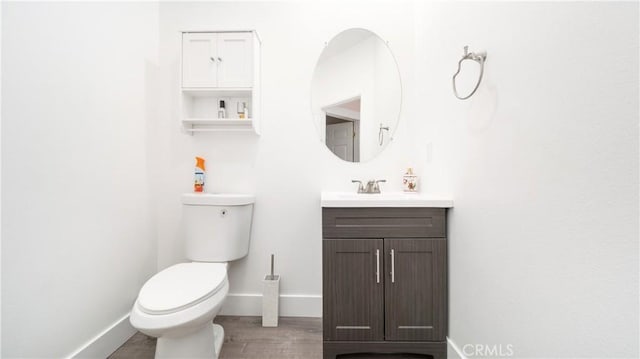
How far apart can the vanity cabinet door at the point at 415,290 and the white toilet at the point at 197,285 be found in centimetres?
81

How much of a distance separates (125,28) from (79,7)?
0.97ft

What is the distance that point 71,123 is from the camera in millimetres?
1170

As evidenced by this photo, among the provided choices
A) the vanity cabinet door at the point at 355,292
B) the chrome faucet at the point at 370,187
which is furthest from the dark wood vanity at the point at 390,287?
the chrome faucet at the point at 370,187

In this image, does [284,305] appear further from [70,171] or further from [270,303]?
[70,171]

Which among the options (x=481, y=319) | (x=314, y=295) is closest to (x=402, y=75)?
(x=481, y=319)

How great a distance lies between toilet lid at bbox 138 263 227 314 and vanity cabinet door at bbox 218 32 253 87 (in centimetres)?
110

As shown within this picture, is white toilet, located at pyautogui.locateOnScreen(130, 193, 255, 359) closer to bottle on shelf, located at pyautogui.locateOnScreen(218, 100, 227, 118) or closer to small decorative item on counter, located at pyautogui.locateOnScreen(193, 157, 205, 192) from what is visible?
small decorative item on counter, located at pyautogui.locateOnScreen(193, 157, 205, 192)

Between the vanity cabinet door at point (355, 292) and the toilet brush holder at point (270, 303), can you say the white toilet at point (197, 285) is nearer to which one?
the toilet brush holder at point (270, 303)

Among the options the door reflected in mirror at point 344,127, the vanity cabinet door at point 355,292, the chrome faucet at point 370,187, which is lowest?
the vanity cabinet door at point 355,292

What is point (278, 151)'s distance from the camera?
1.79 m

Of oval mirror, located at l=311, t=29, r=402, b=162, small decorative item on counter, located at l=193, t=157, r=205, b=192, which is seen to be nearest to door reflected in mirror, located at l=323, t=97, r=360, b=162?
oval mirror, located at l=311, t=29, r=402, b=162

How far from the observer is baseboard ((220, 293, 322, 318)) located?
177 cm

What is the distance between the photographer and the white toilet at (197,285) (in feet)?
3.38

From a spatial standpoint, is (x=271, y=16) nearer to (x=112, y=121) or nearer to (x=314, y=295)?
(x=112, y=121)
